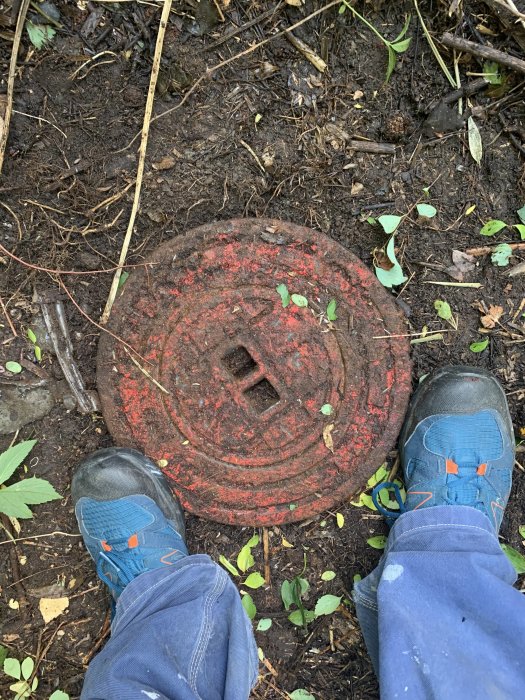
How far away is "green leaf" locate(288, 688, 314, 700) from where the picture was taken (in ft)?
6.01

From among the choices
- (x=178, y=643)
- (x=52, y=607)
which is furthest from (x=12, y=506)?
(x=178, y=643)

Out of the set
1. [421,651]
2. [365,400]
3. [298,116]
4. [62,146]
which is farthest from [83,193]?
[421,651]

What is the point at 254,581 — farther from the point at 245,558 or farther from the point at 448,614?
the point at 448,614

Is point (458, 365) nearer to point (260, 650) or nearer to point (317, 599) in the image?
point (317, 599)

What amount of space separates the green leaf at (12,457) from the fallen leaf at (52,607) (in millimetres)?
496

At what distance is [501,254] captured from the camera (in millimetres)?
1786

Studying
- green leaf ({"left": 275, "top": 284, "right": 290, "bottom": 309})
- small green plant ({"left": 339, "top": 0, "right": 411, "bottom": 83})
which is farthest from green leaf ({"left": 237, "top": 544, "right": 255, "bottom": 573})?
small green plant ({"left": 339, "top": 0, "right": 411, "bottom": 83})

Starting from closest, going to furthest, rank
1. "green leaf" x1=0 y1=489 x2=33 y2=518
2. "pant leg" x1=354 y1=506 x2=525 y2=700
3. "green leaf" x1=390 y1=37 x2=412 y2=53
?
"pant leg" x1=354 y1=506 x2=525 y2=700 < "green leaf" x1=0 y1=489 x2=33 y2=518 < "green leaf" x1=390 y1=37 x2=412 y2=53

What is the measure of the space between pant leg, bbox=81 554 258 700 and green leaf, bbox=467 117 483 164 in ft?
5.14

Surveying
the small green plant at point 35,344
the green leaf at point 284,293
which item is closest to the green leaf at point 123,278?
the small green plant at point 35,344

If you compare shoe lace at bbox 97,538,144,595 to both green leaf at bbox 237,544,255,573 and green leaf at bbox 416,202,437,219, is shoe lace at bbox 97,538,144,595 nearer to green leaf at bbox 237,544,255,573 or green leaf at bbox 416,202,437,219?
green leaf at bbox 237,544,255,573

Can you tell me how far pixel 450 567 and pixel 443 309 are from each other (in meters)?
0.81

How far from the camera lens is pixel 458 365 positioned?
1.79 metres

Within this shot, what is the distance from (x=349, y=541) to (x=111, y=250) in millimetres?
1266
